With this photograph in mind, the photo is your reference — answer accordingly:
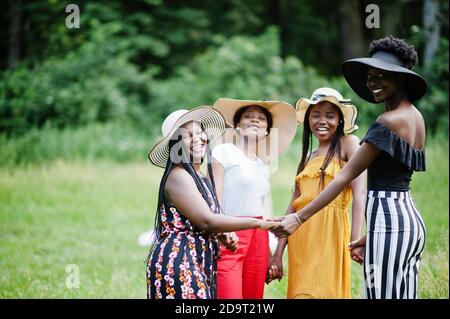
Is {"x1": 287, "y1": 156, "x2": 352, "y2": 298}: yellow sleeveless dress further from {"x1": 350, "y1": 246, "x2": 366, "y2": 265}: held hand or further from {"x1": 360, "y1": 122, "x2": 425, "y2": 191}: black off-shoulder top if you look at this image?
{"x1": 360, "y1": 122, "x2": 425, "y2": 191}: black off-shoulder top

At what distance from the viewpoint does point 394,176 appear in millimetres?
3637

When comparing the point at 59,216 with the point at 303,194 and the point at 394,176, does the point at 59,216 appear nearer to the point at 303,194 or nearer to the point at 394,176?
the point at 303,194

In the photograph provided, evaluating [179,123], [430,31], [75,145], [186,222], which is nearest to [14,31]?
[75,145]

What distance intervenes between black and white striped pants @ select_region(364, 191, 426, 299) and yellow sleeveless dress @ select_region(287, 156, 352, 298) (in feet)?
1.98

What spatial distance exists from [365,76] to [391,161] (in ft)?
2.38

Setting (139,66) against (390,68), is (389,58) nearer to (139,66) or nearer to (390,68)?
(390,68)

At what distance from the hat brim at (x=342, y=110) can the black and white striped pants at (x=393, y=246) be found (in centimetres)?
95

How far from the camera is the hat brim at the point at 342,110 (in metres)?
4.43

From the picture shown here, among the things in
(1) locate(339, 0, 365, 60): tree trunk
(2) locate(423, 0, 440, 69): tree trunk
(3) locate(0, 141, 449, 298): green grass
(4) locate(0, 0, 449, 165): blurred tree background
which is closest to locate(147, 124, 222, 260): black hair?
(3) locate(0, 141, 449, 298): green grass

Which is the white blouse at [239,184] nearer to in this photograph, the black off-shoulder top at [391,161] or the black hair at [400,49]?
the black off-shoulder top at [391,161]

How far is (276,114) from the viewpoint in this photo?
4.84m

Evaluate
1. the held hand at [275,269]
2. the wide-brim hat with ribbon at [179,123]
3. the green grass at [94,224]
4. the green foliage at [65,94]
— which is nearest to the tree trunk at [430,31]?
the green grass at [94,224]

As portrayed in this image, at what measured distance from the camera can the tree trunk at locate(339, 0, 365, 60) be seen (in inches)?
766

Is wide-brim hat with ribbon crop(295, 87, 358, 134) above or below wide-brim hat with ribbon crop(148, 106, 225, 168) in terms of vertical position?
above
